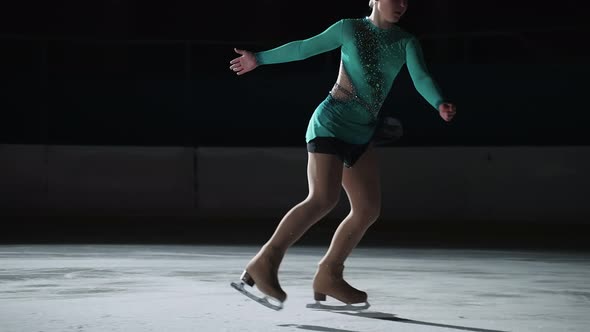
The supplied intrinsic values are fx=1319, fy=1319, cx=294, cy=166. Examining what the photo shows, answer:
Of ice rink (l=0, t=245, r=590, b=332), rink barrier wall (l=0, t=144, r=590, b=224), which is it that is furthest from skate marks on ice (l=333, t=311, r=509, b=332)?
rink barrier wall (l=0, t=144, r=590, b=224)

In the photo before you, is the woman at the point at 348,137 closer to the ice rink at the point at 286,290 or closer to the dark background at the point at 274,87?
the ice rink at the point at 286,290

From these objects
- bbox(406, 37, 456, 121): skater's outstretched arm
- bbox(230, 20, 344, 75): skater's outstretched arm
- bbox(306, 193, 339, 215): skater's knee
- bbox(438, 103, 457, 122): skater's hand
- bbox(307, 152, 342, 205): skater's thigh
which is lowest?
bbox(306, 193, 339, 215): skater's knee

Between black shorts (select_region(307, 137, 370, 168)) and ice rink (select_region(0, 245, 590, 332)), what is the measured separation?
898 millimetres

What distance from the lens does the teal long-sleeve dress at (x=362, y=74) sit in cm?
762

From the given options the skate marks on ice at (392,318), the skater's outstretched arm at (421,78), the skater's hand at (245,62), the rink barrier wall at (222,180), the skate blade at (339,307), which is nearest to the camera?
the skate marks on ice at (392,318)

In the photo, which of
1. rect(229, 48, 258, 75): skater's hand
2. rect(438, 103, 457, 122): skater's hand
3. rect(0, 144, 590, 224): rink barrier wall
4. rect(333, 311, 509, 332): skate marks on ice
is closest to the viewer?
rect(333, 311, 509, 332): skate marks on ice

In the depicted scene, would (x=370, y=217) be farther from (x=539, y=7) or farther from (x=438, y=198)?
(x=539, y=7)

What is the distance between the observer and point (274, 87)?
1908 centimetres

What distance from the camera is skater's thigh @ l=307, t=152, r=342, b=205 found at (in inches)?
297

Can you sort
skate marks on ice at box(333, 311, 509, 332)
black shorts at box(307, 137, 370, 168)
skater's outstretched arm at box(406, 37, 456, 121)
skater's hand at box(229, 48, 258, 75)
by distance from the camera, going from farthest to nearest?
skater's hand at box(229, 48, 258, 75) → black shorts at box(307, 137, 370, 168) → skater's outstretched arm at box(406, 37, 456, 121) → skate marks on ice at box(333, 311, 509, 332)

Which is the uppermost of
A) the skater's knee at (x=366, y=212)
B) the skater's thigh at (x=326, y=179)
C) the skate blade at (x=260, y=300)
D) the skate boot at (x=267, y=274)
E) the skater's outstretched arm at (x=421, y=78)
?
the skater's outstretched arm at (x=421, y=78)

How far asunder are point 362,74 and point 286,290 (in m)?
1.87

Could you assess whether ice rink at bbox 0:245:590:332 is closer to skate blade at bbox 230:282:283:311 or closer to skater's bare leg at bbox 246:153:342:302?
skate blade at bbox 230:282:283:311

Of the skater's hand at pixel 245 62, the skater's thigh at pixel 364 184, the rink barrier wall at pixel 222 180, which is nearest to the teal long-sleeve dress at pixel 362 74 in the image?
the skater's thigh at pixel 364 184
